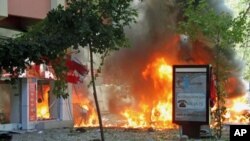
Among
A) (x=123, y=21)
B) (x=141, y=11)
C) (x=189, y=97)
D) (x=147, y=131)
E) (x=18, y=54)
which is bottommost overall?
(x=147, y=131)

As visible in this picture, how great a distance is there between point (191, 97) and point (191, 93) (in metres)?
0.11

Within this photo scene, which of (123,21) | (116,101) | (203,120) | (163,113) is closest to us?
(123,21)

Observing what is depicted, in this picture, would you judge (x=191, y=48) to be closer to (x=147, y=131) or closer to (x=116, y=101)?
(x=116, y=101)

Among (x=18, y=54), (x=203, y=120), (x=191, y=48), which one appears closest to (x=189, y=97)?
(x=203, y=120)

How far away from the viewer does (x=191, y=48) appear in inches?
890

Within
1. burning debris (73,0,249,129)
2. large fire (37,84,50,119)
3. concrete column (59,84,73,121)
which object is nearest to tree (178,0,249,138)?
burning debris (73,0,249,129)

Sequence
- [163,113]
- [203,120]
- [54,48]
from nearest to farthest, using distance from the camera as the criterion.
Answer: [54,48]
[203,120]
[163,113]

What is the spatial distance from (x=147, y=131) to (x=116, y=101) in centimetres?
944

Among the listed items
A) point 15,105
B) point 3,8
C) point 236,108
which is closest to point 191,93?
point 3,8

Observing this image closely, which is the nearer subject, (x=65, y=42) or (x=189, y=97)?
(x=65, y=42)

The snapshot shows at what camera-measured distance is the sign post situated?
1353 cm

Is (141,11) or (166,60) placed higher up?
(141,11)

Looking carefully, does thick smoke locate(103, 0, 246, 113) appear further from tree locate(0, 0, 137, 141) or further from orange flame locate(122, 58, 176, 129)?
tree locate(0, 0, 137, 141)

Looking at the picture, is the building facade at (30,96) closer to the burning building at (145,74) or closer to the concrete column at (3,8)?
the burning building at (145,74)
